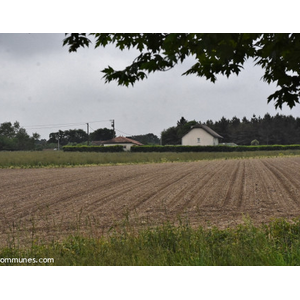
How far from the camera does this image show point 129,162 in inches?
944

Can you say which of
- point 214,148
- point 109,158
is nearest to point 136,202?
point 109,158

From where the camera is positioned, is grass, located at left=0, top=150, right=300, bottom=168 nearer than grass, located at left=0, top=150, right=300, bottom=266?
No

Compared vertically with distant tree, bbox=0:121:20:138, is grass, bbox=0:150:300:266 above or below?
below

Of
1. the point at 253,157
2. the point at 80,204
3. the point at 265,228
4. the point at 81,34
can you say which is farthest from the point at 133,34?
the point at 253,157

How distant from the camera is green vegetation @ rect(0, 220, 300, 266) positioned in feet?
13.4

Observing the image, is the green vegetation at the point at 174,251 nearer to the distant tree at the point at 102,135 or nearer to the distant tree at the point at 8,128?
the distant tree at the point at 8,128

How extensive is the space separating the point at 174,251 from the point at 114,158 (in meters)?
19.2

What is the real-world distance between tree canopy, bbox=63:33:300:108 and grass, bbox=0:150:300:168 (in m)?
14.3

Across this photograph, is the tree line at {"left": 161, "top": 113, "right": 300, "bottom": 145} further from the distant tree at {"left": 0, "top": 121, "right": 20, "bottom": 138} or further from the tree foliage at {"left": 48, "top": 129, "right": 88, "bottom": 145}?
the distant tree at {"left": 0, "top": 121, "right": 20, "bottom": 138}

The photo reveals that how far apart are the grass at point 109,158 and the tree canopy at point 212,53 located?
→ 1431 cm

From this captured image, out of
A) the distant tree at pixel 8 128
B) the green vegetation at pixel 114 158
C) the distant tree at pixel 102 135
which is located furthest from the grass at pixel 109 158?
the distant tree at pixel 8 128

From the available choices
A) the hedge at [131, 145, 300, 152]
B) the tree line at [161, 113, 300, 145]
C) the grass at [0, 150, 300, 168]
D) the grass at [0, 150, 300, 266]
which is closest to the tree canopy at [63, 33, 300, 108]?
the grass at [0, 150, 300, 266]

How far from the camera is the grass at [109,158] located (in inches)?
758

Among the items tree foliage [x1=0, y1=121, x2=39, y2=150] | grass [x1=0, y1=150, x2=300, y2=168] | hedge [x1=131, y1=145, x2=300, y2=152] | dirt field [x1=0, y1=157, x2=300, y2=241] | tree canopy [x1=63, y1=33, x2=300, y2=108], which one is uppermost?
tree canopy [x1=63, y1=33, x2=300, y2=108]
